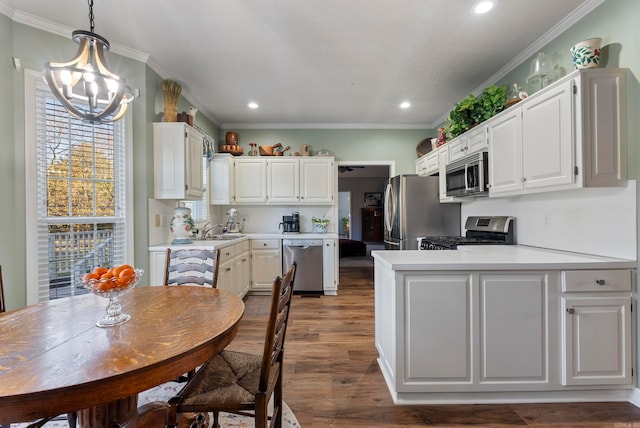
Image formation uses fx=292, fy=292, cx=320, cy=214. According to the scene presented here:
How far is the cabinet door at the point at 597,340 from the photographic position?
5.91 ft

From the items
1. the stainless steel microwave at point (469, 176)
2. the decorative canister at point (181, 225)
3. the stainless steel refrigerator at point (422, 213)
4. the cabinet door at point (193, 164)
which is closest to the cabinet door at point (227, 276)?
the decorative canister at point (181, 225)

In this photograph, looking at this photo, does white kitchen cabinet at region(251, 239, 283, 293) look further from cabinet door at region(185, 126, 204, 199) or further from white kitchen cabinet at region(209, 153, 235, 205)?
cabinet door at region(185, 126, 204, 199)

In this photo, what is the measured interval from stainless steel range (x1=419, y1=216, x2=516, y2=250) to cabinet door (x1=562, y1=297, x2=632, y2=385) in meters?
1.09

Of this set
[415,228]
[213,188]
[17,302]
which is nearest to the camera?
[17,302]

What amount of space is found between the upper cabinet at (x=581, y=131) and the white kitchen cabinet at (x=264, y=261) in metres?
3.32

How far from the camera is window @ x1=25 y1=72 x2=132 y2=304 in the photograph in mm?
2193

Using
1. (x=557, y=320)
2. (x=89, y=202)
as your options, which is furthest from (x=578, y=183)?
(x=89, y=202)

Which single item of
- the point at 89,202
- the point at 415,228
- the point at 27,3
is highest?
the point at 27,3

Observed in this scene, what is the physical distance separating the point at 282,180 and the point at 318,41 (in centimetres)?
239

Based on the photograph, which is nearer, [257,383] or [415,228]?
[257,383]

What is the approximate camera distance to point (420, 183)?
13.2ft

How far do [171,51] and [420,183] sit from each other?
3.24 meters

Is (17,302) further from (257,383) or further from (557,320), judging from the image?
(557,320)

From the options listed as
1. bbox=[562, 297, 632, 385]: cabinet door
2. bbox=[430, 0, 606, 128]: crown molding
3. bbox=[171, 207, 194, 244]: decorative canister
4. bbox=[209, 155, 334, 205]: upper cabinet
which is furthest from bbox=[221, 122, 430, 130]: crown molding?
bbox=[562, 297, 632, 385]: cabinet door
